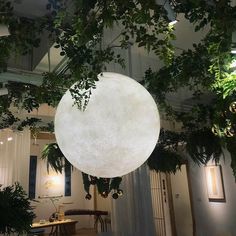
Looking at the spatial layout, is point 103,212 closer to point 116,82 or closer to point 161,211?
point 161,211

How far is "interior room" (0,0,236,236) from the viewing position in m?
1.20

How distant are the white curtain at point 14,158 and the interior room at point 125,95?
0.33 feet

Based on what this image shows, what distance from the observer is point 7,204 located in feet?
8.89

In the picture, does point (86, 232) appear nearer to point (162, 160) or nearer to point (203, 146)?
point (162, 160)

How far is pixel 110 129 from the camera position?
1.18 m

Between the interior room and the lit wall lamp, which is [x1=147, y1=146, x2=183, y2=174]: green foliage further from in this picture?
the lit wall lamp

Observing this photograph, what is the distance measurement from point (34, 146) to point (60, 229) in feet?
8.93

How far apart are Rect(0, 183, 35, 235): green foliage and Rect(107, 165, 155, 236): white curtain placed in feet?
3.54

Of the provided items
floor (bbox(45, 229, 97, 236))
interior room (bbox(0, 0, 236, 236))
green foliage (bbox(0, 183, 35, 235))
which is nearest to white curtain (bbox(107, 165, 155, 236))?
interior room (bbox(0, 0, 236, 236))

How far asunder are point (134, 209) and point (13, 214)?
1409mm

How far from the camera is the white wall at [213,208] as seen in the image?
5586mm

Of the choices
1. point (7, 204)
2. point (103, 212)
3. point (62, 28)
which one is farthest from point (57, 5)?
point (103, 212)

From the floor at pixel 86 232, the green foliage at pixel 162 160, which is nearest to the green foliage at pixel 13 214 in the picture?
the green foliage at pixel 162 160

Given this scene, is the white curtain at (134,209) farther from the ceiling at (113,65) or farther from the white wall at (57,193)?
Result: the white wall at (57,193)
